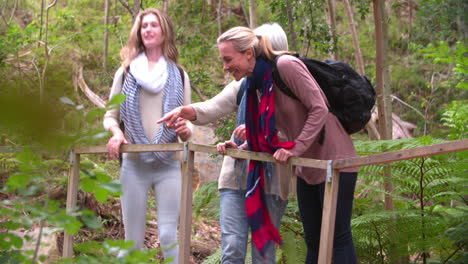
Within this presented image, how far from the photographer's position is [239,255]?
3.44m

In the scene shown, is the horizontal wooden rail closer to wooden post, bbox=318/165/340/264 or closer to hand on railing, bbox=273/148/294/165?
wooden post, bbox=318/165/340/264

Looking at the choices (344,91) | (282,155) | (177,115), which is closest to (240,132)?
(177,115)

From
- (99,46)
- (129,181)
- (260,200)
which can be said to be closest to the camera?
(260,200)

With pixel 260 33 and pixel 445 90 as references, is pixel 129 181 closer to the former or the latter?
pixel 260 33

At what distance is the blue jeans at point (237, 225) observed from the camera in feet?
11.3

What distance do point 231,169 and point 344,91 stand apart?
0.86 m

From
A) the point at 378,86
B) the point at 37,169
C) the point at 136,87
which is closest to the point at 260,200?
the point at 136,87

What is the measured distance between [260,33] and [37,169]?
5.32 feet

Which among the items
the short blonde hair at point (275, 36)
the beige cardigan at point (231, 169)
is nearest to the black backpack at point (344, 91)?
the short blonde hair at point (275, 36)

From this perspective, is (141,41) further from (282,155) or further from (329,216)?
(329,216)

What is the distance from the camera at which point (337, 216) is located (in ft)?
10.6

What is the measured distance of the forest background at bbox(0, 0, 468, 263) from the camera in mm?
1687

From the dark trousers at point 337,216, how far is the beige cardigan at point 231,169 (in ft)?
0.27

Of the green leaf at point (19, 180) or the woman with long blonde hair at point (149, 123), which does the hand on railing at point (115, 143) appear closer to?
the woman with long blonde hair at point (149, 123)
